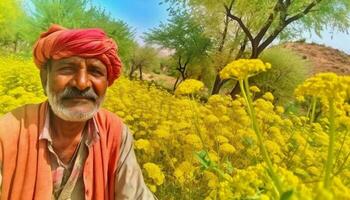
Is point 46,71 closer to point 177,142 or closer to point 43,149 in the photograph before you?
point 43,149

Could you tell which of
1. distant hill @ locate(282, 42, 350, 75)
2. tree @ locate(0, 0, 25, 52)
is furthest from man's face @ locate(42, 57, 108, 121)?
distant hill @ locate(282, 42, 350, 75)

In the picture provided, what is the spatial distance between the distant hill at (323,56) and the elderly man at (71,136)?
2150 inches

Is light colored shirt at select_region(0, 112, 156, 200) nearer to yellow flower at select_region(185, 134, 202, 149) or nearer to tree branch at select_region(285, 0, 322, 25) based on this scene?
yellow flower at select_region(185, 134, 202, 149)

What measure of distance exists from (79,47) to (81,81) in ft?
0.60

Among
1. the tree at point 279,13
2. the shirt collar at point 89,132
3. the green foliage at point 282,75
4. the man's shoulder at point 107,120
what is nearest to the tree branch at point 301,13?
the tree at point 279,13

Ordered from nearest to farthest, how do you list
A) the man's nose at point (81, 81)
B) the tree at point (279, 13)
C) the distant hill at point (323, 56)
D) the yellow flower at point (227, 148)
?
the man's nose at point (81, 81) → the yellow flower at point (227, 148) → the tree at point (279, 13) → the distant hill at point (323, 56)

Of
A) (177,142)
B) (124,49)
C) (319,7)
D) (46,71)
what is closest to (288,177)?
(46,71)

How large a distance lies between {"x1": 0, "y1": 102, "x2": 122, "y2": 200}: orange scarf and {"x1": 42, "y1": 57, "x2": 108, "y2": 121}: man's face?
15 cm

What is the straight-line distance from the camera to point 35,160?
2.88 m

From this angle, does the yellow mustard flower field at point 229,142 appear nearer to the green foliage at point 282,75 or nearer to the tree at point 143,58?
the green foliage at point 282,75

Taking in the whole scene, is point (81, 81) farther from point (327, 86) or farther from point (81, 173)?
point (327, 86)

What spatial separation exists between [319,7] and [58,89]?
22898 mm

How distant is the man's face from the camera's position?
286 centimetres

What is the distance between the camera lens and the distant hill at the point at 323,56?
58.0 m
